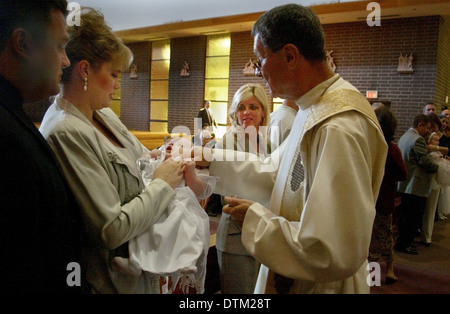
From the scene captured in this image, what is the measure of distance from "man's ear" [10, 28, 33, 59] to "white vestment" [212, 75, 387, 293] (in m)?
0.79

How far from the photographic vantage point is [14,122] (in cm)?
90

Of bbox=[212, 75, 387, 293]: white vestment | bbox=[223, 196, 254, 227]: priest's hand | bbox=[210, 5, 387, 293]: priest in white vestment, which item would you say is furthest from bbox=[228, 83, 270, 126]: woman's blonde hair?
bbox=[223, 196, 254, 227]: priest's hand

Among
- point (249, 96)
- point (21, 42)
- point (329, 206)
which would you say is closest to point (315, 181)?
point (329, 206)

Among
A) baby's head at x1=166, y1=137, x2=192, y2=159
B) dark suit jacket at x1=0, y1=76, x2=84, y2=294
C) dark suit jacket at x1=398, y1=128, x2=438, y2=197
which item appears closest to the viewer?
dark suit jacket at x1=0, y1=76, x2=84, y2=294

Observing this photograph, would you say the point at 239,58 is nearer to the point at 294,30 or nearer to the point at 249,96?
the point at 249,96

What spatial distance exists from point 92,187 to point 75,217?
112 millimetres

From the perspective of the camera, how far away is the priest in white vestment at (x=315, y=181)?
92cm

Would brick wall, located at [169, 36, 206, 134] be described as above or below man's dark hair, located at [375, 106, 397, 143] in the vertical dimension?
above

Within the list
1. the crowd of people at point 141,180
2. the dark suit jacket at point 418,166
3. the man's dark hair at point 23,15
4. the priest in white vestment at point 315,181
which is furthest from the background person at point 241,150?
the dark suit jacket at point 418,166

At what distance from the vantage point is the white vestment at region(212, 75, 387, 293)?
0.91m

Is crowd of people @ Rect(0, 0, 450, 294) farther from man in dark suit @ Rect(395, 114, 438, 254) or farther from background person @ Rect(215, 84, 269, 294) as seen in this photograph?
man in dark suit @ Rect(395, 114, 438, 254)

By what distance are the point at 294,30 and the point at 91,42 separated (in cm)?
69

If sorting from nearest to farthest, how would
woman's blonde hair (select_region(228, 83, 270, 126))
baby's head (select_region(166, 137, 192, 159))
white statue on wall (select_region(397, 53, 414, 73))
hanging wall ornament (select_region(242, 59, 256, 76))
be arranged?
baby's head (select_region(166, 137, 192, 159)), woman's blonde hair (select_region(228, 83, 270, 126)), white statue on wall (select_region(397, 53, 414, 73)), hanging wall ornament (select_region(242, 59, 256, 76))

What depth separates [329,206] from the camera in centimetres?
92
